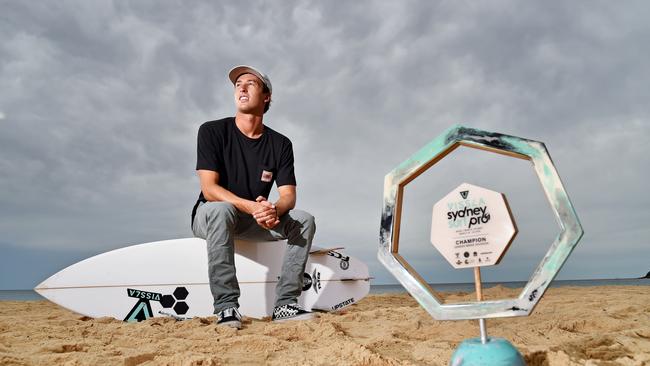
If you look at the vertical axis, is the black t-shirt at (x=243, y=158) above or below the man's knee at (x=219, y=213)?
above

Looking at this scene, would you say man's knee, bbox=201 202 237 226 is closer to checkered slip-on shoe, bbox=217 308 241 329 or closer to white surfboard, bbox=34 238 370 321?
checkered slip-on shoe, bbox=217 308 241 329

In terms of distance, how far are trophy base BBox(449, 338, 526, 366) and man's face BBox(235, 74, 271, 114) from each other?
2.14 m

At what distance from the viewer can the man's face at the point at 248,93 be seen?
2.88 meters

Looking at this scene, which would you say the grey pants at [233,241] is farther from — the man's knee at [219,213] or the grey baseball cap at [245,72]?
the grey baseball cap at [245,72]

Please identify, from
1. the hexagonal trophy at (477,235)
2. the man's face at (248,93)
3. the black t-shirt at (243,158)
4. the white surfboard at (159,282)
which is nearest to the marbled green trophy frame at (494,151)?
the hexagonal trophy at (477,235)

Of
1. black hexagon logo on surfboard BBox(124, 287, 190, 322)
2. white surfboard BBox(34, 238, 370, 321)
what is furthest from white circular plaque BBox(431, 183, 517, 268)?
black hexagon logo on surfboard BBox(124, 287, 190, 322)

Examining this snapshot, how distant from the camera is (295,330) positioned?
2.07 metres

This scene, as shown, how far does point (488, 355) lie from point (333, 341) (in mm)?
849

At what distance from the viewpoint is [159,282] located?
→ 3.17 meters

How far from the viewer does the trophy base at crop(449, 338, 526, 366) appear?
3.63ft

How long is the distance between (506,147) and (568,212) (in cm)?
24

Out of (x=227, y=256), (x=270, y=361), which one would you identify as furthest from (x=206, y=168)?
(x=270, y=361)

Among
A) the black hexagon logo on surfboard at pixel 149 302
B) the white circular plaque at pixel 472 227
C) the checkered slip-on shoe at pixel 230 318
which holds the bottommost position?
the checkered slip-on shoe at pixel 230 318

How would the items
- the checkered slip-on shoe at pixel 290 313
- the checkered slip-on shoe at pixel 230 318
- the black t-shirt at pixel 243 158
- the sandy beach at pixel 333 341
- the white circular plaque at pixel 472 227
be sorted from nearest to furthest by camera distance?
the white circular plaque at pixel 472 227 < the sandy beach at pixel 333 341 < the checkered slip-on shoe at pixel 230 318 < the checkered slip-on shoe at pixel 290 313 < the black t-shirt at pixel 243 158
